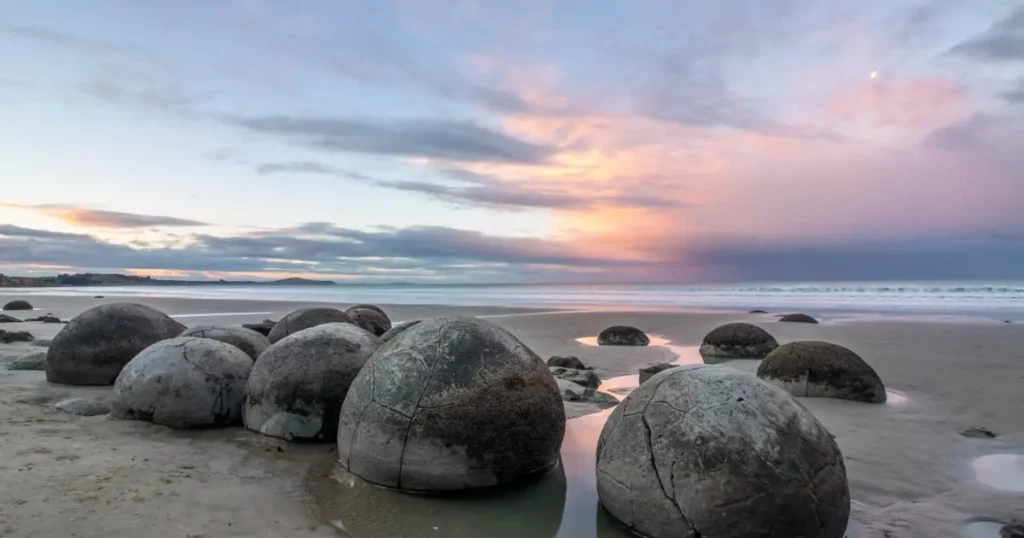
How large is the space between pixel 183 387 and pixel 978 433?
356 inches

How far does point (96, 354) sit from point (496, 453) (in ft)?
24.7

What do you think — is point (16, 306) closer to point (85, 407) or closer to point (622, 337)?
point (85, 407)

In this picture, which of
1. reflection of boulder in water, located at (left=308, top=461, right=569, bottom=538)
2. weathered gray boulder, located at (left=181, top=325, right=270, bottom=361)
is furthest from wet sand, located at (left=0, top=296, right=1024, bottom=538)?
weathered gray boulder, located at (left=181, top=325, right=270, bottom=361)

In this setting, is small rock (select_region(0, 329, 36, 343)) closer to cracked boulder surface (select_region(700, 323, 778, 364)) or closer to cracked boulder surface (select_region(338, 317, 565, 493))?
cracked boulder surface (select_region(338, 317, 565, 493))

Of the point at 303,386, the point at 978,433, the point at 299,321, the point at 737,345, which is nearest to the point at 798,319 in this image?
the point at 737,345

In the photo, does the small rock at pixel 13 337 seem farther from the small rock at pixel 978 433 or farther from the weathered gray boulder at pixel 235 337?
the small rock at pixel 978 433

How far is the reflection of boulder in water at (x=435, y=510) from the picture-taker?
4559 millimetres

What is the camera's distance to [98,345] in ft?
Answer: 31.7

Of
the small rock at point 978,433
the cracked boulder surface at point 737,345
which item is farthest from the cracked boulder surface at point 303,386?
the cracked boulder surface at point 737,345

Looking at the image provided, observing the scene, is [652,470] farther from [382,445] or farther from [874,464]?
[874,464]

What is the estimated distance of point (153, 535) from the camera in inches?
165

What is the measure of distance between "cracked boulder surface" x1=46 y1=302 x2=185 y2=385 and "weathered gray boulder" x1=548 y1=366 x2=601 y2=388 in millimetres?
6345

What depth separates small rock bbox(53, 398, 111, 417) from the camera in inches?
298

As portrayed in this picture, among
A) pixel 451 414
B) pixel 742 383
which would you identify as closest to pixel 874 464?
pixel 742 383
